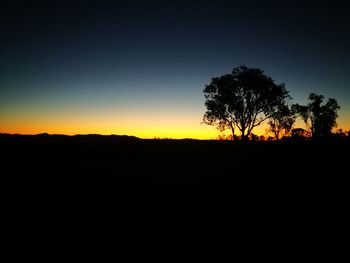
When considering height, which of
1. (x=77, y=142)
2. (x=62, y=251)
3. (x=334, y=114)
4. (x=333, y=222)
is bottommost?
(x=62, y=251)

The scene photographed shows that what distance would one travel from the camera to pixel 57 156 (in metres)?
19.0

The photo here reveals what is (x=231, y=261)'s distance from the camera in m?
4.38

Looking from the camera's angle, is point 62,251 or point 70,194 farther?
point 70,194

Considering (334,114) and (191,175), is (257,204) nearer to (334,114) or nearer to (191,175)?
(191,175)

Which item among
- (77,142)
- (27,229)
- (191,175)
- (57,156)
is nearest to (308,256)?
(27,229)

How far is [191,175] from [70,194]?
5.89 m

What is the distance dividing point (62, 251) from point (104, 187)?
4.70m

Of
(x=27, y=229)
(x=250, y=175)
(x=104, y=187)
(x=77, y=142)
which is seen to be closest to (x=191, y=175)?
(x=250, y=175)

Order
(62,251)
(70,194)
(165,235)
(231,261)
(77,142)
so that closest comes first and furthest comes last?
(231,261) < (62,251) < (165,235) < (70,194) < (77,142)

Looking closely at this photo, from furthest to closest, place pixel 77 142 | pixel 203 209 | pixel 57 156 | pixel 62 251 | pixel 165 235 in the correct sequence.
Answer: pixel 77 142
pixel 57 156
pixel 203 209
pixel 165 235
pixel 62 251

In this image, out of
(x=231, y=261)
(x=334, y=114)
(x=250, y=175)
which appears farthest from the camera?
(x=334, y=114)

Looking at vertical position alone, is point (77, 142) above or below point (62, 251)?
above

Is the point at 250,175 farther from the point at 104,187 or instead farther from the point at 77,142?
the point at 77,142

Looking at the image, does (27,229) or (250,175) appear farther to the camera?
(250,175)
